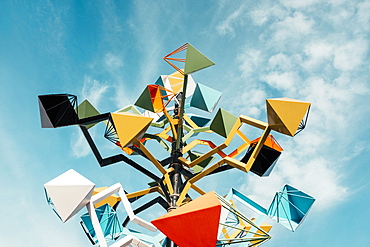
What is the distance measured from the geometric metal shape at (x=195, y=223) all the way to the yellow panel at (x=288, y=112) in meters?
4.13

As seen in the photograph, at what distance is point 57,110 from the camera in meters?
12.8

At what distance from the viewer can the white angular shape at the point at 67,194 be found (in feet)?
36.0

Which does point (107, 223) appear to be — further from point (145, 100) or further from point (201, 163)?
point (201, 163)

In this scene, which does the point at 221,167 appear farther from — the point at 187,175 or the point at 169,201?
the point at 169,201

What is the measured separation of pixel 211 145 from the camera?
18.2 metres

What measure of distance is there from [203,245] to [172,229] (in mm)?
901

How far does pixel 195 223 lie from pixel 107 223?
6.82 meters

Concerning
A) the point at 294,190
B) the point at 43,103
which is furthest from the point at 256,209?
the point at 43,103

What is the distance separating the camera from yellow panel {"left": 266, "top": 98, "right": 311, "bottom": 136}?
1175 cm

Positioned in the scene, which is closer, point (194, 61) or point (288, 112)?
point (288, 112)

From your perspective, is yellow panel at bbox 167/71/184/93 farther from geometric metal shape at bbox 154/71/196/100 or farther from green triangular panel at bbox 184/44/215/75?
green triangular panel at bbox 184/44/215/75

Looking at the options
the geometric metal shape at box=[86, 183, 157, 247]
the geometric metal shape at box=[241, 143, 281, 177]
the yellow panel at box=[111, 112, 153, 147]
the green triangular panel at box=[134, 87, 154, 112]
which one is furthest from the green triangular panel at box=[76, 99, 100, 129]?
the geometric metal shape at box=[241, 143, 281, 177]

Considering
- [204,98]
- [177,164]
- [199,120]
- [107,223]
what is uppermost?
[199,120]

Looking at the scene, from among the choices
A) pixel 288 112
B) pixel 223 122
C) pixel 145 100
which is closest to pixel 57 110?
pixel 145 100
